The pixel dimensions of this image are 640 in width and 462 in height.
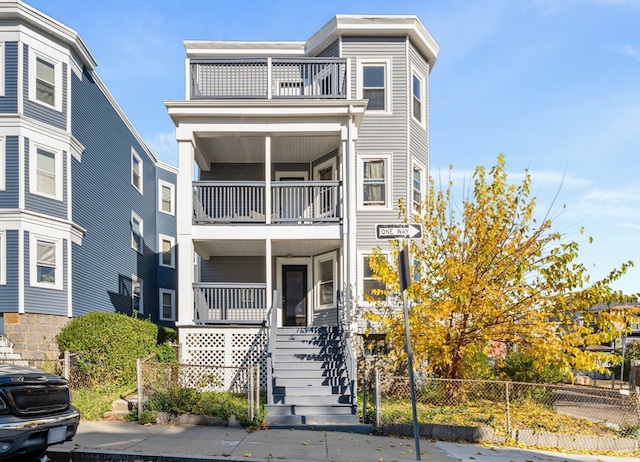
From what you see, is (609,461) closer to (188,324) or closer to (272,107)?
(188,324)

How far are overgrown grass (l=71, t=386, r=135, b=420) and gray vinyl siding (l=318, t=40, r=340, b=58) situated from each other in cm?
1077

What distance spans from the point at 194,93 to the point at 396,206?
20.5 ft

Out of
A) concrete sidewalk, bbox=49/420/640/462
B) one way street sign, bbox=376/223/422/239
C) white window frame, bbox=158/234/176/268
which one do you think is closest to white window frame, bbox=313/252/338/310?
concrete sidewalk, bbox=49/420/640/462

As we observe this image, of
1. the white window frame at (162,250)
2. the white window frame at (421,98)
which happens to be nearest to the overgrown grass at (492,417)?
the white window frame at (421,98)

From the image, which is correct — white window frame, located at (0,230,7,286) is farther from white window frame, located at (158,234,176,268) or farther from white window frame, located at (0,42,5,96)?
white window frame, located at (158,234,176,268)

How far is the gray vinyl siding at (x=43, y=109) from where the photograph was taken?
14070mm

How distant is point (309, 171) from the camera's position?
16.0 m

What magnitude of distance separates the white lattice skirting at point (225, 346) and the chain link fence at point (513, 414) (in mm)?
2954

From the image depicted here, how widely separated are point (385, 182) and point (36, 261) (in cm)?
970

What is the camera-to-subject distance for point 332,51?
1611 centimetres

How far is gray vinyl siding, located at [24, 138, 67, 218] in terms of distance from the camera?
45.8 ft

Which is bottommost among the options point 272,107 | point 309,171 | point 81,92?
point 309,171

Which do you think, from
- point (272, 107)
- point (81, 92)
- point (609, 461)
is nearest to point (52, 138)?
point (81, 92)

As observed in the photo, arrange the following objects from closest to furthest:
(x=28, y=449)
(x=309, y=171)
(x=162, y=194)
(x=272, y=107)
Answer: (x=28, y=449)
(x=272, y=107)
(x=309, y=171)
(x=162, y=194)
